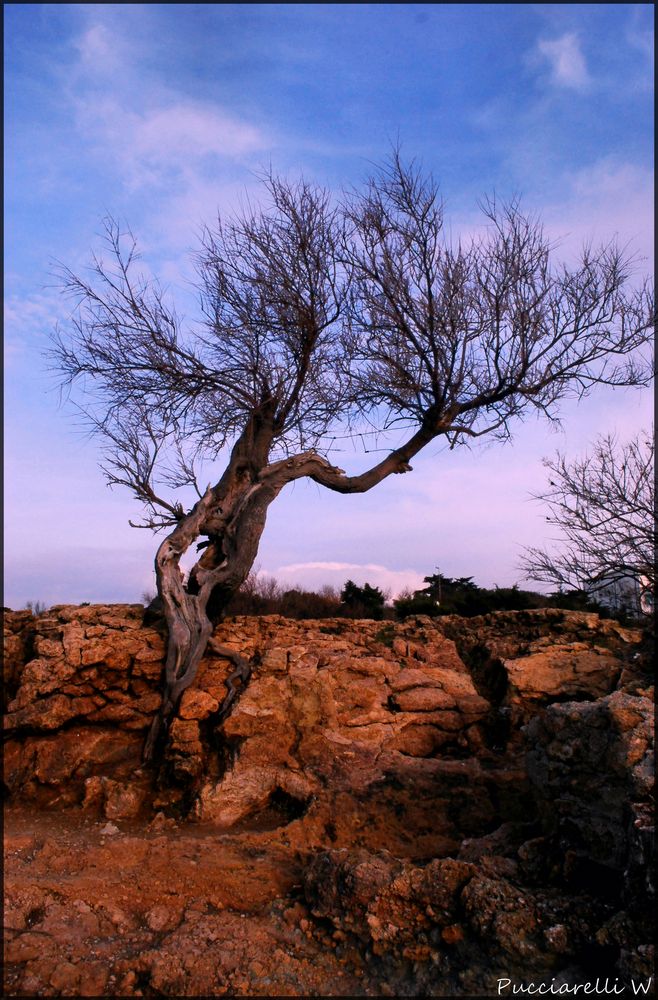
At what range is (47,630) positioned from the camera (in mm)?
9336

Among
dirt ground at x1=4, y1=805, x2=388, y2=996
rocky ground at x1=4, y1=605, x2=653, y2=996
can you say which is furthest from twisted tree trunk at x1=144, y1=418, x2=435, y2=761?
dirt ground at x1=4, y1=805, x2=388, y2=996

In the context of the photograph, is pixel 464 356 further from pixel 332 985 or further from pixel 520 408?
pixel 332 985

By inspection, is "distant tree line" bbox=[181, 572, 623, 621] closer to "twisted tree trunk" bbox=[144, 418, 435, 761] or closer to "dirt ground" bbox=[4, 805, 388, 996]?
"twisted tree trunk" bbox=[144, 418, 435, 761]

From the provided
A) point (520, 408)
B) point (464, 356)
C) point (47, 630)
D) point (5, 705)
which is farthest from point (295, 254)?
point (5, 705)

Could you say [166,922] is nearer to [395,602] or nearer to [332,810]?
[332,810]

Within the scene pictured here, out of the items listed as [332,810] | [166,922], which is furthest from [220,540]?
[166,922]

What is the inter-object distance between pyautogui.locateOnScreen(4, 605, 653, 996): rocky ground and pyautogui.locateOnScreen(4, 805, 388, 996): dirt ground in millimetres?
19

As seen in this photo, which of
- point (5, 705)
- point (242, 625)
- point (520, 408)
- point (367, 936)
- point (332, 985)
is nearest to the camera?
point (332, 985)

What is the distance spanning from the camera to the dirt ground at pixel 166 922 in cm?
439

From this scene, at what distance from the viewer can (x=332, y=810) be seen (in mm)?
6871

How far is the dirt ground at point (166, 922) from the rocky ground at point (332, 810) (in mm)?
19

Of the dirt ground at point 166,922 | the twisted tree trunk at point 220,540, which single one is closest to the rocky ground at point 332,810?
the dirt ground at point 166,922

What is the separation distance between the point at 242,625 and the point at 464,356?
15.7ft

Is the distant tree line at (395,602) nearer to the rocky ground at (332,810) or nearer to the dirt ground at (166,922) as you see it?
the rocky ground at (332,810)
